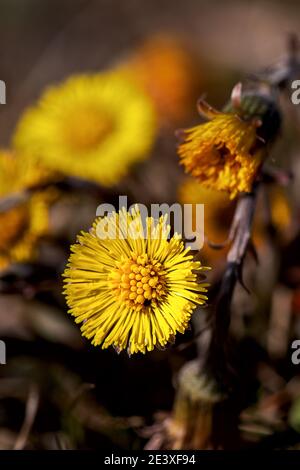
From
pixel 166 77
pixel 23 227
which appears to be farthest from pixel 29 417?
pixel 166 77

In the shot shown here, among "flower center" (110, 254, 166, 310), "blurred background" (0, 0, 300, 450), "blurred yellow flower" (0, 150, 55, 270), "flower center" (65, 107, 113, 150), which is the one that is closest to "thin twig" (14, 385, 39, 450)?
"blurred background" (0, 0, 300, 450)

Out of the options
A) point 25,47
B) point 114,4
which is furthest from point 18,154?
point 114,4

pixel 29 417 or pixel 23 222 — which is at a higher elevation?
pixel 23 222

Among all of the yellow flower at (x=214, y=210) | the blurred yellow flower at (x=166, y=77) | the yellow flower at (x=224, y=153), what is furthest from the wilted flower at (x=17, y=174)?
the blurred yellow flower at (x=166, y=77)

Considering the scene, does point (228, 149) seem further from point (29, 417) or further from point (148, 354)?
point (29, 417)

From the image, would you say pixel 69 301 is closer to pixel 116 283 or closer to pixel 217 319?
pixel 116 283
